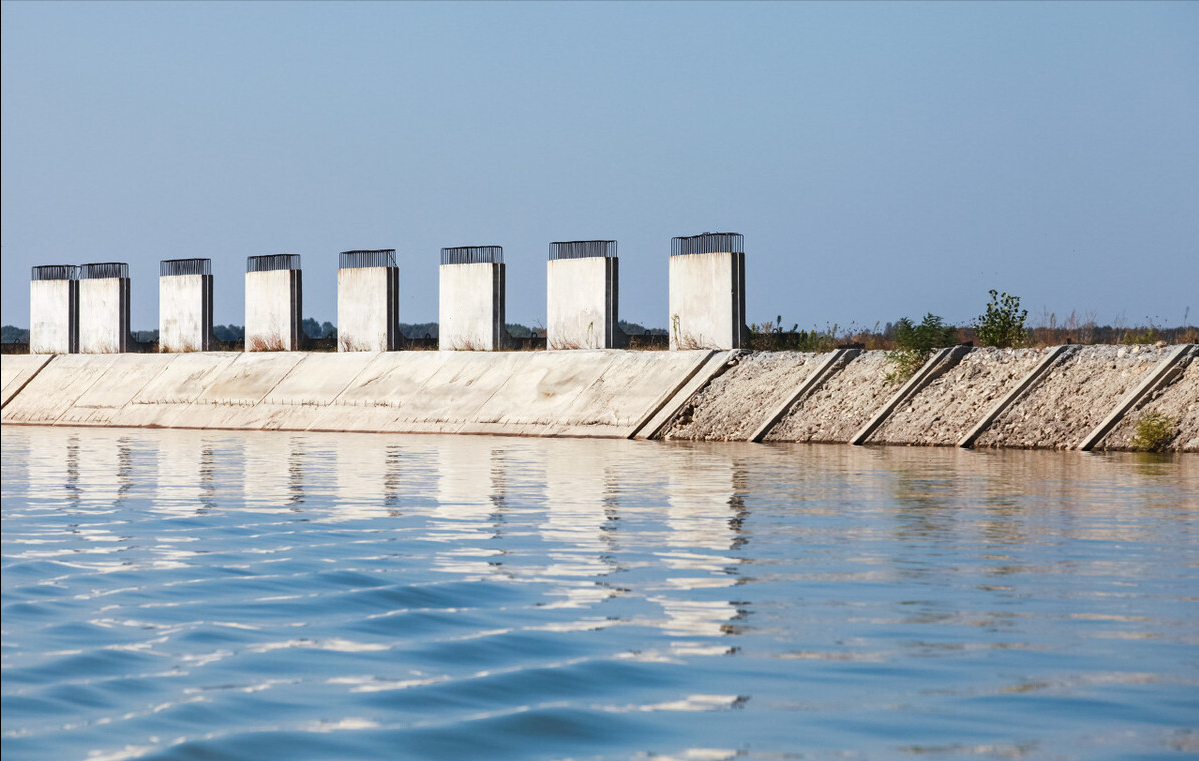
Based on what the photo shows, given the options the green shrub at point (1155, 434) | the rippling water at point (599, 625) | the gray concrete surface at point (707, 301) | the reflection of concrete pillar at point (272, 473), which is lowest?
the reflection of concrete pillar at point (272, 473)

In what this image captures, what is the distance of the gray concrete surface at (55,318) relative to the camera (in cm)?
4053

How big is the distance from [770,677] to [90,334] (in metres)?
38.1

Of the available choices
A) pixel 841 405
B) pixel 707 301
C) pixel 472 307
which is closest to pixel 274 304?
pixel 472 307

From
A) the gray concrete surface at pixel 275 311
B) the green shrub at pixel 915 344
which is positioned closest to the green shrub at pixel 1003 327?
the green shrub at pixel 915 344

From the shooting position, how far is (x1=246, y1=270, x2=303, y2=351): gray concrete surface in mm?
36062

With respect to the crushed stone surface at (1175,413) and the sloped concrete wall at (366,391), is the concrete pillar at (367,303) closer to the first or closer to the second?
the sloped concrete wall at (366,391)

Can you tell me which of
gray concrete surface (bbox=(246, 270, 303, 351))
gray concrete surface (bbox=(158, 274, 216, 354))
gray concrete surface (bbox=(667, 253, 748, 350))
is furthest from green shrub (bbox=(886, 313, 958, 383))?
gray concrete surface (bbox=(158, 274, 216, 354))

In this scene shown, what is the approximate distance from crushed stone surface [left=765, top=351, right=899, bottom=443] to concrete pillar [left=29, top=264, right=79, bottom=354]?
24.0 meters

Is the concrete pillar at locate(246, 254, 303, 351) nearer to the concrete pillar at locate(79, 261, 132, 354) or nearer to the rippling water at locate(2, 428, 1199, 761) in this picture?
the concrete pillar at locate(79, 261, 132, 354)

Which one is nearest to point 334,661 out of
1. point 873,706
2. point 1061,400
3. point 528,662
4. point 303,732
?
point 528,662

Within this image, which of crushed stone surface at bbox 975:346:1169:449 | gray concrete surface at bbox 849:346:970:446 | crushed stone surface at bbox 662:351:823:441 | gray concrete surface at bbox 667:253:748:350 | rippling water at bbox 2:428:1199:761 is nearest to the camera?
rippling water at bbox 2:428:1199:761

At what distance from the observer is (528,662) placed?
18.3ft

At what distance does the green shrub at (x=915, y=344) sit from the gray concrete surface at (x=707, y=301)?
4.04 metres

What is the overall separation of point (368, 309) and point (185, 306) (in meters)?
6.59
